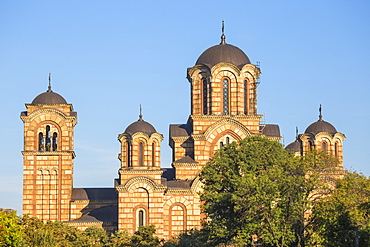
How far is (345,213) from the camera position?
46.5 m

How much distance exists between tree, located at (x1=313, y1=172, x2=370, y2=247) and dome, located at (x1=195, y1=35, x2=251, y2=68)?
19755 mm

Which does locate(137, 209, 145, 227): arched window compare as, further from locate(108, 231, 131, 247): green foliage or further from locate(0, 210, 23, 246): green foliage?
locate(0, 210, 23, 246): green foliage

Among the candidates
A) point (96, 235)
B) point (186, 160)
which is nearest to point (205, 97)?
point (186, 160)

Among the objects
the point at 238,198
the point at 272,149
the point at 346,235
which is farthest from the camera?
the point at 272,149

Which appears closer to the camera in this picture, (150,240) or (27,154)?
(150,240)

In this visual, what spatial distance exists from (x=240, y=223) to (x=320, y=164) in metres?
5.13

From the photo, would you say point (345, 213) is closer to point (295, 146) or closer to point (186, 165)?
point (186, 165)

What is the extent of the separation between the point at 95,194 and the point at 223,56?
44.3 ft

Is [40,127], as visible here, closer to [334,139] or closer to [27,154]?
[27,154]

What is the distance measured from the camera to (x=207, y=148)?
67.8m

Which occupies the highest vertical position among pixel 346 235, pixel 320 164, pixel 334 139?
pixel 334 139

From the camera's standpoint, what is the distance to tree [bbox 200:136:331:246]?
50.8 metres

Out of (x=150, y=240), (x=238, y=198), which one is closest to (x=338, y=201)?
(x=238, y=198)

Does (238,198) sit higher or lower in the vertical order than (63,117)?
lower
